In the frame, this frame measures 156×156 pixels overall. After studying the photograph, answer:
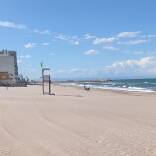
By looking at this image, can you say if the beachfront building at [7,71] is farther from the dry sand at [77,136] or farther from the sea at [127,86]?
the dry sand at [77,136]

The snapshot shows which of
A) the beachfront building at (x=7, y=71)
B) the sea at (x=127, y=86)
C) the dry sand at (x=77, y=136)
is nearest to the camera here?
the dry sand at (x=77, y=136)

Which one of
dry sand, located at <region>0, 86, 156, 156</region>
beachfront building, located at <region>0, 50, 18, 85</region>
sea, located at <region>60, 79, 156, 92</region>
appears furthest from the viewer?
beachfront building, located at <region>0, 50, 18, 85</region>

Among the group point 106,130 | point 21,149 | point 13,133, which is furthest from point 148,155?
point 13,133

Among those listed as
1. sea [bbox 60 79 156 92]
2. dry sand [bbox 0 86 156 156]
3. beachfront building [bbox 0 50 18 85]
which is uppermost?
beachfront building [bbox 0 50 18 85]

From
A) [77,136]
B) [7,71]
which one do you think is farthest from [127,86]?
[77,136]

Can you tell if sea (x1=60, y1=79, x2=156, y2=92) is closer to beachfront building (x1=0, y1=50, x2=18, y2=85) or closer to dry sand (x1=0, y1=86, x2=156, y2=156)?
beachfront building (x1=0, y1=50, x2=18, y2=85)

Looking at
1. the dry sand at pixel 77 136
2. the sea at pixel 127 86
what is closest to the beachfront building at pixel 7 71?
the sea at pixel 127 86

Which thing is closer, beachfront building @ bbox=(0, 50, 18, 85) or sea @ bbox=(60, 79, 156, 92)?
sea @ bbox=(60, 79, 156, 92)

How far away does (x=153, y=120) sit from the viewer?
593 inches

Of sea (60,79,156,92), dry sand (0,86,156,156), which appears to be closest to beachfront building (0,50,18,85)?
sea (60,79,156,92)

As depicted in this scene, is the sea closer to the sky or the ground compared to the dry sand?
closer to the sky

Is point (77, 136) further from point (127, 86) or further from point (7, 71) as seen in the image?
point (127, 86)

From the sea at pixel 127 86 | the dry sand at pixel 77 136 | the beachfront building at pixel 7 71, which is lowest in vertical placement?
the dry sand at pixel 77 136

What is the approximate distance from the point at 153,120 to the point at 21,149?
22.7 ft
